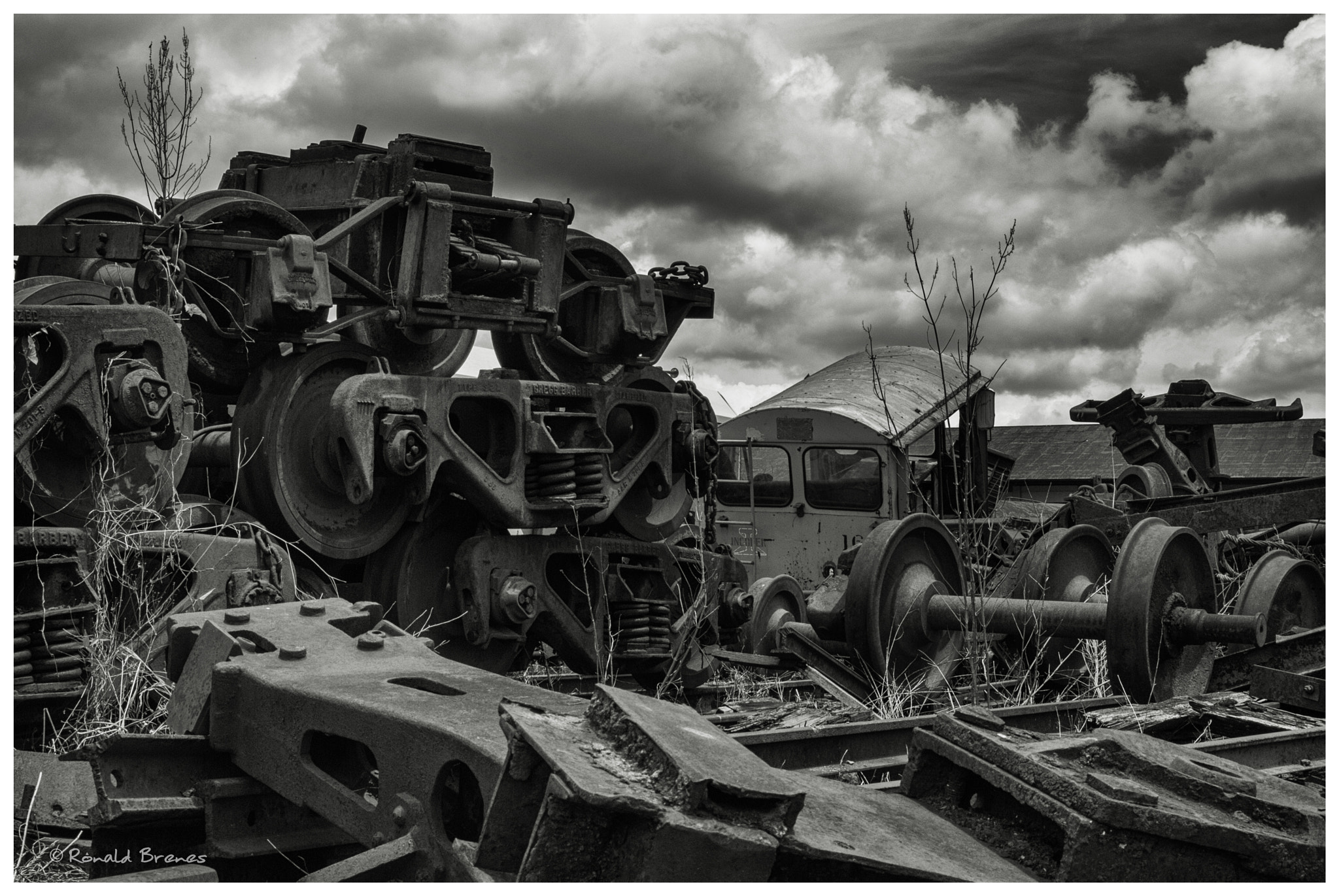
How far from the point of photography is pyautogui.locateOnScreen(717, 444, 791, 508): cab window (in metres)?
13.5

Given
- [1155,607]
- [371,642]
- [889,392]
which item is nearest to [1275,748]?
[1155,607]

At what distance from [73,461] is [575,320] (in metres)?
3.70

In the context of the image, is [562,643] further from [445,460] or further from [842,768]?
[842,768]

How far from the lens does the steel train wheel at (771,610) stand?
9.52 m

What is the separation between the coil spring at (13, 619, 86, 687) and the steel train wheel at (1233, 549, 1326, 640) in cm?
557

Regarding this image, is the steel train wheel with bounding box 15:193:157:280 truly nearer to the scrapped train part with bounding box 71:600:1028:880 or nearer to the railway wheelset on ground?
the scrapped train part with bounding box 71:600:1028:880

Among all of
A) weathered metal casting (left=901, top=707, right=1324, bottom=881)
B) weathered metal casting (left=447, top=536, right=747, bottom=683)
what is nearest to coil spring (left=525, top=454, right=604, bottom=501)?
weathered metal casting (left=447, top=536, right=747, bottom=683)

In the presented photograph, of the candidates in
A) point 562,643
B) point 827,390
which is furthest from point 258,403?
point 827,390

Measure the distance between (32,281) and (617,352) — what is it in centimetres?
364

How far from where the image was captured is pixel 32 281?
5.68 m

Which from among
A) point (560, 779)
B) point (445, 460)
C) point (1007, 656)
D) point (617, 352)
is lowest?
point (1007, 656)

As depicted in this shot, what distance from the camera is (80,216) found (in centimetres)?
630

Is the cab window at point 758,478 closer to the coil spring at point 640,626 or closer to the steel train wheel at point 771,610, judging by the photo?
the steel train wheel at point 771,610

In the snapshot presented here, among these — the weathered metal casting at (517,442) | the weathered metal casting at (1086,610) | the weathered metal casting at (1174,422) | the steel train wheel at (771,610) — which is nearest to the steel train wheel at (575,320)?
the weathered metal casting at (517,442)
